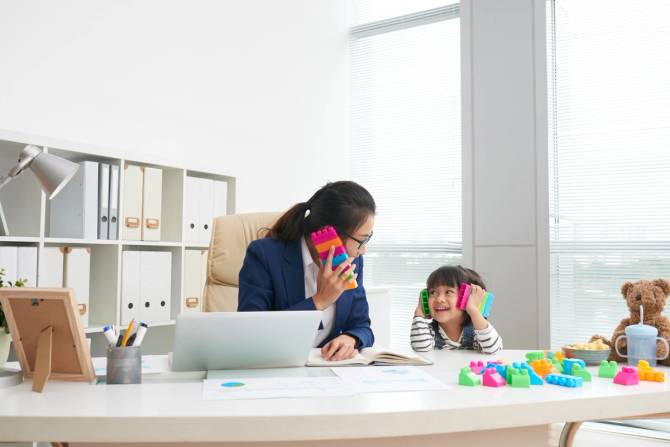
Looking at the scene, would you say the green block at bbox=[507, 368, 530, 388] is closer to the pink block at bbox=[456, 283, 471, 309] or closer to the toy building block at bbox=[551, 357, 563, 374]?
the toy building block at bbox=[551, 357, 563, 374]

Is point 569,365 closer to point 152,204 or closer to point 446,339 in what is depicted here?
point 446,339

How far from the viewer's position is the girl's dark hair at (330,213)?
1.85 m

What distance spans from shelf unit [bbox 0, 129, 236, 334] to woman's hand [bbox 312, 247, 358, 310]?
41.3 inches

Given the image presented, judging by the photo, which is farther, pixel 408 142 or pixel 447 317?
pixel 408 142

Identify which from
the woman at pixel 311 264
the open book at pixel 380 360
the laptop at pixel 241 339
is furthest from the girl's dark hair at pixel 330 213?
the laptop at pixel 241 339

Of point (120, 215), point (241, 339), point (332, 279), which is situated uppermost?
point (120, 215)

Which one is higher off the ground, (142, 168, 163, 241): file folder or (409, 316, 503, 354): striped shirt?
(142, 168, 163, 241): file folder

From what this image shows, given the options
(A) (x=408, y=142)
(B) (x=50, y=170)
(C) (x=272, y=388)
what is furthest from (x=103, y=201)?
(A) (x=408, y=142)

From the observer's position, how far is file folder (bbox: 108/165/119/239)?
2430 millimetres

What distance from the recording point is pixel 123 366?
45.1 inches

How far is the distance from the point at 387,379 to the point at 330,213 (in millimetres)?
775

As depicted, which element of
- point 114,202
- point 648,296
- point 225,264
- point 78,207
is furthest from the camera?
point 114,202

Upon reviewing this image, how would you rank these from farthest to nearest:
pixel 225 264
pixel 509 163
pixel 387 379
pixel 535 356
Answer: pixel 509 163 < pixel 225 264 < pixel 535 356 < pixel 387 379

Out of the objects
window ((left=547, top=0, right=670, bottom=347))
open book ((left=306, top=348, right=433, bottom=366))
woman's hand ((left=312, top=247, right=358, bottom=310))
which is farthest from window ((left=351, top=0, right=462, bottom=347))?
open book ((left=306, top=348, right=433, bottom=366))
